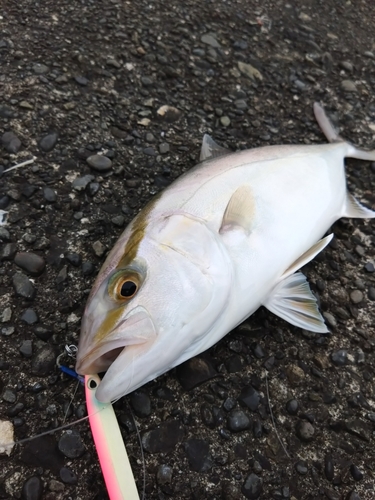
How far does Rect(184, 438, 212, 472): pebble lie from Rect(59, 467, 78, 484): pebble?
51cm

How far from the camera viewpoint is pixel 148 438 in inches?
73.4

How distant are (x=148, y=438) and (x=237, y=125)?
2.49 metres

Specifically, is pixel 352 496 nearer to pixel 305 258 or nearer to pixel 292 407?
pixel 292 407

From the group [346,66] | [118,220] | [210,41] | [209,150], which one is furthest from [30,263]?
[346,66]

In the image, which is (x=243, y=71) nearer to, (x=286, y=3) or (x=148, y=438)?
(x=286, y=3)

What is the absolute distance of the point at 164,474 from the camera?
179 centimetres

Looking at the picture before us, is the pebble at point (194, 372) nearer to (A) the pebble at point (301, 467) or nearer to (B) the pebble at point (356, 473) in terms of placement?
(A) the pebble at point (301, 467)

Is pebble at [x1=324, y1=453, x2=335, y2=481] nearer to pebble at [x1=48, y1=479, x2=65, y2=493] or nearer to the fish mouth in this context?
the fish mouth

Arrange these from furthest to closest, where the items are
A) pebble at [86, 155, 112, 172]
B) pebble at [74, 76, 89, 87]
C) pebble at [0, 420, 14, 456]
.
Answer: pebble at [74, 76, 89, 87] → pebble at [86, 155, 112, 172] → pebble at [0, 420, 14, 456]

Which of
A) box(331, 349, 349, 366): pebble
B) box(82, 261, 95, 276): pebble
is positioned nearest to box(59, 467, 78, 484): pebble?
box(82, 261, 95, 276): pebble

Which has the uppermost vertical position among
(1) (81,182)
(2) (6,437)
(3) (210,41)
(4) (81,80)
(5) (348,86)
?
(5) (348,86)

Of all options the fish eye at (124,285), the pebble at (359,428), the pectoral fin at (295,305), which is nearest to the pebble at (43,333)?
the fish eye at (124,285)

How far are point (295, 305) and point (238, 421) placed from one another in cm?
70

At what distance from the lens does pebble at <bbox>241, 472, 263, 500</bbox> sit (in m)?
1.83
